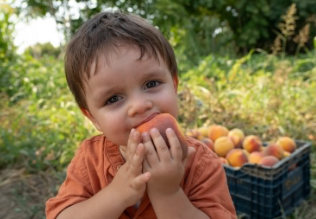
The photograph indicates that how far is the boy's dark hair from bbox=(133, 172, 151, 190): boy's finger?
36 cm

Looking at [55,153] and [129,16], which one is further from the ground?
[129,16]

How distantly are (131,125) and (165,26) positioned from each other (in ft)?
18.0

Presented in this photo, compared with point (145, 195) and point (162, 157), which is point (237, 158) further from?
point (162, 157)

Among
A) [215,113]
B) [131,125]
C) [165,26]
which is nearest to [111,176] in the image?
[131,125]

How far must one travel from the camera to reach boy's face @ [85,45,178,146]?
102 cm

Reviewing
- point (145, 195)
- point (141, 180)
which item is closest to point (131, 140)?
point (141, 180)

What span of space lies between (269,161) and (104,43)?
57.9 inches

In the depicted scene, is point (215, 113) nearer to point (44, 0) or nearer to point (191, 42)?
point (191, 42)

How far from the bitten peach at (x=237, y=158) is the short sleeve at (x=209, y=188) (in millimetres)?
1050

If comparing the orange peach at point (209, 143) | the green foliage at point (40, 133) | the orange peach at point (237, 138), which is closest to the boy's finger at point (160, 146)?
the orange peach at point (209, 143)

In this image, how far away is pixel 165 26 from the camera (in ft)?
20.6

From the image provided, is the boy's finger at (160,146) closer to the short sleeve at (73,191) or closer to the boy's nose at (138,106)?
the boy's nose at (138,106)

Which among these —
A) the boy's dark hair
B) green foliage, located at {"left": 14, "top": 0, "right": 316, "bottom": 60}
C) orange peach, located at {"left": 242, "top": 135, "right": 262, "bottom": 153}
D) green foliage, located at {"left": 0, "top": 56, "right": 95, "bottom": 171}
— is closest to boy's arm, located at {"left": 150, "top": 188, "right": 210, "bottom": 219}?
the boy's dark hair

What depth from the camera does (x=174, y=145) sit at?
94 cm
